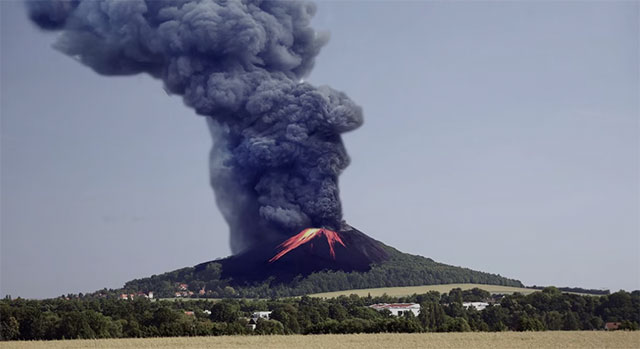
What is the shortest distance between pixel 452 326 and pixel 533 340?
391 inches

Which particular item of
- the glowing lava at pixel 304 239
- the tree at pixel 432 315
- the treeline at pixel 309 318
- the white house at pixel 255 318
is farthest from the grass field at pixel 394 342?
the glowing lava at pixel 304 239

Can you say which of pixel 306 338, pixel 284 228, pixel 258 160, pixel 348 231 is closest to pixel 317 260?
pixel 348 231

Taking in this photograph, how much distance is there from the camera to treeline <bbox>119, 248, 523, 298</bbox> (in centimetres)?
9869

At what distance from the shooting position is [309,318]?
182 ft

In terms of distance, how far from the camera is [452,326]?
43781mm

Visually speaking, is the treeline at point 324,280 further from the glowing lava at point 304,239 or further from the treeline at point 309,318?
the treeline at point 309,318

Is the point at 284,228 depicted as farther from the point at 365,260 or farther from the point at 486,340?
the point at 486,340

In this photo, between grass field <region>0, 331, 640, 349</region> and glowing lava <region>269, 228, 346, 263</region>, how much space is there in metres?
55.3

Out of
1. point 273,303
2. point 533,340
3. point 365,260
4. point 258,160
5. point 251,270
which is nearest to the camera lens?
point 533,340

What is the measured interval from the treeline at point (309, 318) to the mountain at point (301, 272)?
1155 cm

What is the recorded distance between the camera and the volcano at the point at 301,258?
319 ft

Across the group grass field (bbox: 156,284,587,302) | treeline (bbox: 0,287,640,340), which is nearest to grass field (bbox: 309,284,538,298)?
grass field (bbox: 156,284,587,302)

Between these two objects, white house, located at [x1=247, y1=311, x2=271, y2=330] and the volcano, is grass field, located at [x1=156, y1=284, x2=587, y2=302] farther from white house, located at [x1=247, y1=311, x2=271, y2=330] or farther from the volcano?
white house, located at [x1=247, y1=311, x2=271, y2=330]

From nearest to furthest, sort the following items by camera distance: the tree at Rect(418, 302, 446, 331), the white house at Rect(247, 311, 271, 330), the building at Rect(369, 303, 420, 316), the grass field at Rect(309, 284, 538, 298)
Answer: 1. the white house at Rect(247, 311, 271, 330)
2. the tree at Rect(418, 302, 446, 331)
3. the building at Rect(369, 303, 420, 316)
4. the grass field at Rect(309, 284, 538, 298)
